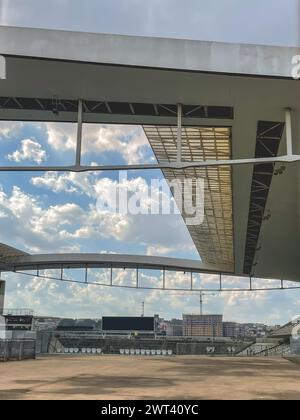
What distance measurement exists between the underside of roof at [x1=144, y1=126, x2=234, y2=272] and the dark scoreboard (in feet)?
164

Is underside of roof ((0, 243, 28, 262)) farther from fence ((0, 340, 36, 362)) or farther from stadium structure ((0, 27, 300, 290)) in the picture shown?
stadium structure ((0, 27, 300, 290))

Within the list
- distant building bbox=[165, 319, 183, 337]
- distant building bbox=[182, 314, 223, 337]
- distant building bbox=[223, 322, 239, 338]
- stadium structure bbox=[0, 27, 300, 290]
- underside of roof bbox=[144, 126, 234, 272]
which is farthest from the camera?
distant building bbox=[165, 319, 183, 337]

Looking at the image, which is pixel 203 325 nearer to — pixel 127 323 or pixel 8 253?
pixel 127 323

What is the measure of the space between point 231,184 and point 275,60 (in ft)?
41.3

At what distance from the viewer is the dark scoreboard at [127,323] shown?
290 feet

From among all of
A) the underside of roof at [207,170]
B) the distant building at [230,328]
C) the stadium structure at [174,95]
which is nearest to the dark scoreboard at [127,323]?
the distant building at [230,328]

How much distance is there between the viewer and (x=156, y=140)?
67.5 ft

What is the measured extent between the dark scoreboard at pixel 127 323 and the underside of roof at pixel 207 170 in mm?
49861

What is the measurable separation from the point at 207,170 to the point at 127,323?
6998 centimetres

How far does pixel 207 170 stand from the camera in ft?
78.9

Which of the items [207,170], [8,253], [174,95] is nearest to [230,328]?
[8,253]

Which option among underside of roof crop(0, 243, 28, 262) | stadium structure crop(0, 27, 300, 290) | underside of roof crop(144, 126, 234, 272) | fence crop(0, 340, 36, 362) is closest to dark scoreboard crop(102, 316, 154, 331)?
underside of roof crop(0, 243, 28, 262)

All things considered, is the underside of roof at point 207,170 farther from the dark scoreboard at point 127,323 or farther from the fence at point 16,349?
the dark scoreboard at point 127,323

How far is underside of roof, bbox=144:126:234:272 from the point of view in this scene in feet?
63.5
